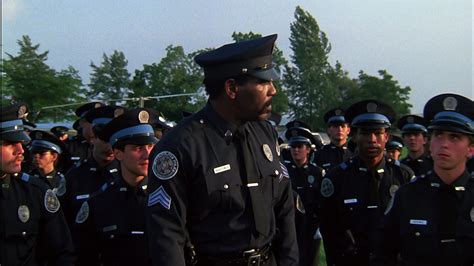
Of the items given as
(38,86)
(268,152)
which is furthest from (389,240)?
(38,86)

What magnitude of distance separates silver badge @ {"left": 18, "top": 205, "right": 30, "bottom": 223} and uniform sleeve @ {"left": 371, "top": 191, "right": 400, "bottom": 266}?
8.36 feet

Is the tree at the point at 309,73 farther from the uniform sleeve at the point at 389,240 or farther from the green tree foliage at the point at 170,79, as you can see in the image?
the uniform sleeve at the point at 389,240

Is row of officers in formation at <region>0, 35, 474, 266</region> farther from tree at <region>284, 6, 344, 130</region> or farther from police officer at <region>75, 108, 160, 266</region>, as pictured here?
tree at <region>284, 6, 344, 130</region>

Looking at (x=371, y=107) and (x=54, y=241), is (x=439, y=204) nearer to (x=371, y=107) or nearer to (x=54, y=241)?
(x=371, y=107)

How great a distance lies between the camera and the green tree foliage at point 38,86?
50531 millimetres

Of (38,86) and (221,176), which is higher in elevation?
(38,86)

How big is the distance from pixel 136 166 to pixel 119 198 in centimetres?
28

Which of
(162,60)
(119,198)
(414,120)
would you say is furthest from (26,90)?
(119,198)

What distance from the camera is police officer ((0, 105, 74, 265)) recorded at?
4180 mm

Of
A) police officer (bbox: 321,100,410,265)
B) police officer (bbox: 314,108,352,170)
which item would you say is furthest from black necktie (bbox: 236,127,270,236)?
police officer (bbox: 314,108,352,170)

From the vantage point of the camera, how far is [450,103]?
4270 mm

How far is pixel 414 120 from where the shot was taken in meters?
9.87

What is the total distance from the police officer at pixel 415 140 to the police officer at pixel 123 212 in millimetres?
5704

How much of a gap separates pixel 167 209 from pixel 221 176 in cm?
35
